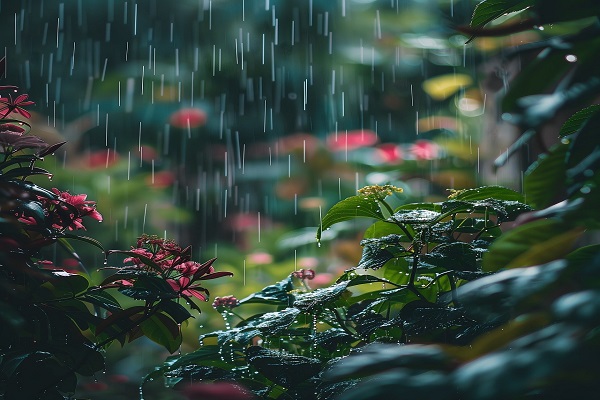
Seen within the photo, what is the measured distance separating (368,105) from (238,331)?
3129mm

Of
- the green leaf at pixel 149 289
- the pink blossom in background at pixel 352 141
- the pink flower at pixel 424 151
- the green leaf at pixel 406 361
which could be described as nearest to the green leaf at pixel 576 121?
the green leaf at pixel 406 361

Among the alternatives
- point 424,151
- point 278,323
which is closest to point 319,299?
point 278,323

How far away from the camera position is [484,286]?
1.35 feet

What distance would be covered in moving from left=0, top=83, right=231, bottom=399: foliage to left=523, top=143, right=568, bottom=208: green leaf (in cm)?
49

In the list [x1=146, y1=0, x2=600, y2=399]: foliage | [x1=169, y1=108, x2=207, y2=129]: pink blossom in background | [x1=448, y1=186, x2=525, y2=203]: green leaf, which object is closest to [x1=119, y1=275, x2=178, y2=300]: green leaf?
[x1=146, y1=0, x2=600, y2=399]: foliage

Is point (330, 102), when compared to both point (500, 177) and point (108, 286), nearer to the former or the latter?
point (500, 177)

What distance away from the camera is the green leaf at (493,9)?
78 cm

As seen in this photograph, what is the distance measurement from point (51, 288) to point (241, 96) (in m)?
2.82

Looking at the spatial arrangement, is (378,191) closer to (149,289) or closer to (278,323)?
(278,323)

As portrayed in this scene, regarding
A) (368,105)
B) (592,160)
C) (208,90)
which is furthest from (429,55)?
(592,160)

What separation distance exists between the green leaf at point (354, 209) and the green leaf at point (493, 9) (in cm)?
30

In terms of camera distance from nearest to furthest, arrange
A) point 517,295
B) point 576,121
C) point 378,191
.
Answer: point 517,295 → point 576,121 → point 378,191

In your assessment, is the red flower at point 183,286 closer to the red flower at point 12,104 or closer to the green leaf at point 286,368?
the green leaf at point 286,368

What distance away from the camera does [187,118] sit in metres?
3.20
